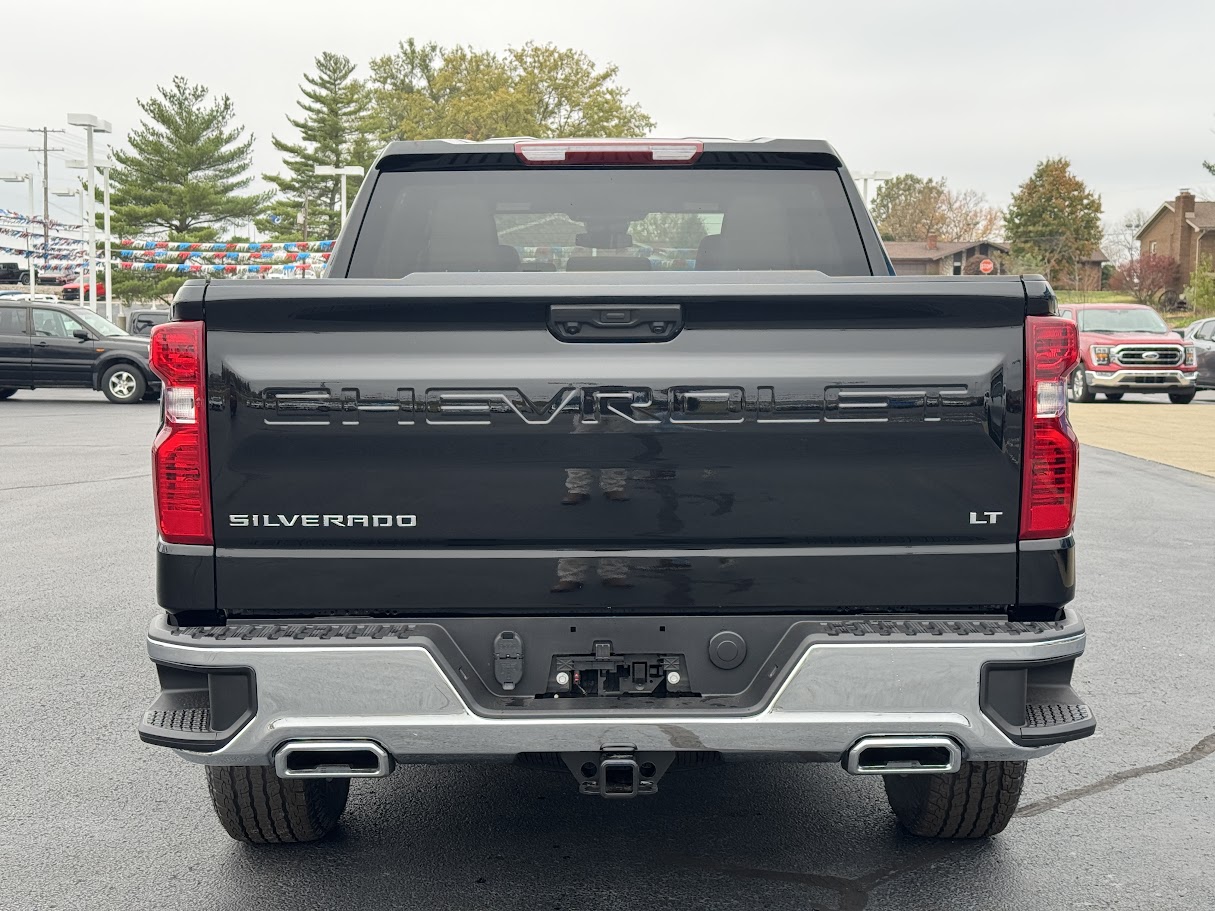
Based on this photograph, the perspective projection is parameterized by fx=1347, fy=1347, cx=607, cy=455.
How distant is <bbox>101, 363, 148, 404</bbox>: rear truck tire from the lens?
954 inches

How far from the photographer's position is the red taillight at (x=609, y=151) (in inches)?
169

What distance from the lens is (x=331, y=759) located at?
3.19 metres

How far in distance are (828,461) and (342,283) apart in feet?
3.94

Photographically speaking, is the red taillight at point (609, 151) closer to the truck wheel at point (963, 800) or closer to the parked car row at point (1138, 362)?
the truck wheel at point (963, 800)

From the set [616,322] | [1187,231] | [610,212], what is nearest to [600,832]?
[616,322]

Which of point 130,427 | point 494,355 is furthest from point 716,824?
point 130,427

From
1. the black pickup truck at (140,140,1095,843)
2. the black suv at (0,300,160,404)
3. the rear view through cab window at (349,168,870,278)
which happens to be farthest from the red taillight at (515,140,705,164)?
the black suv at (0,300,160,404)

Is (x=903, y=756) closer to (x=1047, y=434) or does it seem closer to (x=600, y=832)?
(x=1047, y=434)

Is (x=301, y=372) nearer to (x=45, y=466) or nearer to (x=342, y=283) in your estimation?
(x=342, y=283)

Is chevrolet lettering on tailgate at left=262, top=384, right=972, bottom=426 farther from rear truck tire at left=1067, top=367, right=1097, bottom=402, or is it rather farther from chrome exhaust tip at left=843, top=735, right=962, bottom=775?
rear truck tire at left=1067, top=367, right=1097, bottom=402

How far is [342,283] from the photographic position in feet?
10.2

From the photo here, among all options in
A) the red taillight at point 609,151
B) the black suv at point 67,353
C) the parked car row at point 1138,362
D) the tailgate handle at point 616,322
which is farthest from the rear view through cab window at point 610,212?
the parked car row at point 1138,362

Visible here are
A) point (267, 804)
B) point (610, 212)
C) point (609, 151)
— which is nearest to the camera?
point (267, 804)

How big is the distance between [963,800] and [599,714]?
1338 millimetres
